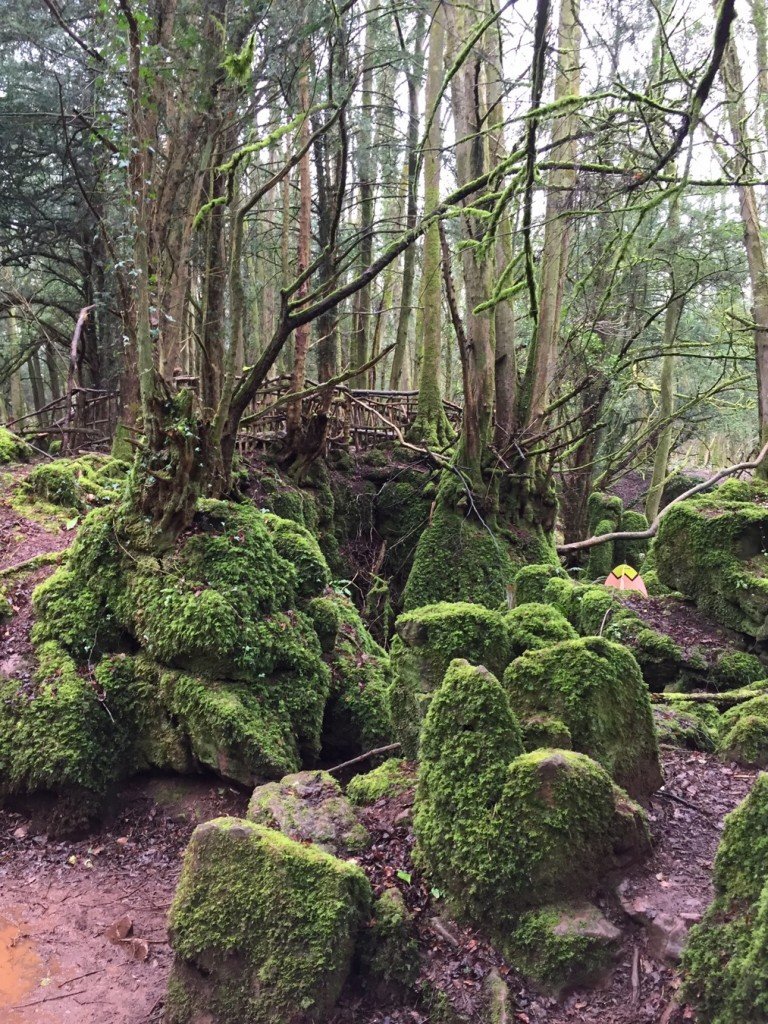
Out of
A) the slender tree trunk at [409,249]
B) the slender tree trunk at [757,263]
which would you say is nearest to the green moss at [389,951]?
the slender tree trunk at [757,263]

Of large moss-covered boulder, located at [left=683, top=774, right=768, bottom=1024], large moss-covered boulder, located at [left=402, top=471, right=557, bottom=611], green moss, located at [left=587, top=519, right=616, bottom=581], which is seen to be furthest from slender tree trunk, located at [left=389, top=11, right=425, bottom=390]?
large moss-covered boulder, located at [left=683, top=774, right=768, bottom=1024]

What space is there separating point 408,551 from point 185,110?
6.51m

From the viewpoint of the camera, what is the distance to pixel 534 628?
438cm

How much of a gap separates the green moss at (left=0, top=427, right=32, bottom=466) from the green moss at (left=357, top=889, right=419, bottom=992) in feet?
25.1

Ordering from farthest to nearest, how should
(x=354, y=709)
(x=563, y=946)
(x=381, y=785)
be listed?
(x=354, y=709)
(x=381, y=785)
(x=563, y=946)

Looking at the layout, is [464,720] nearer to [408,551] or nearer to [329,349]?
[408,551]

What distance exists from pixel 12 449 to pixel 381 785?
23.8 ft

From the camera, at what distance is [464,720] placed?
316 cm

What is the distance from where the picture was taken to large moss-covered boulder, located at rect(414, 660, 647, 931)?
2.78 metres

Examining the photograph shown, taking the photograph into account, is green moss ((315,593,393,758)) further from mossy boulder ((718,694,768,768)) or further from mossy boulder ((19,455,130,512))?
mossy boulder ((19,455,130,512))

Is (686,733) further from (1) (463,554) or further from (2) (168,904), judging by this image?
(1) (463,554)

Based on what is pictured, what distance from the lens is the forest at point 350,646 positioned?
109 inches

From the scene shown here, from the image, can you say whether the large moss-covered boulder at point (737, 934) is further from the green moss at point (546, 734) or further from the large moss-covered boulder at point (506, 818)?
the green moss at point (546, 734)

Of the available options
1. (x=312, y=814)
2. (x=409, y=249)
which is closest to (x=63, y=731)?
(x=312, y=814)
